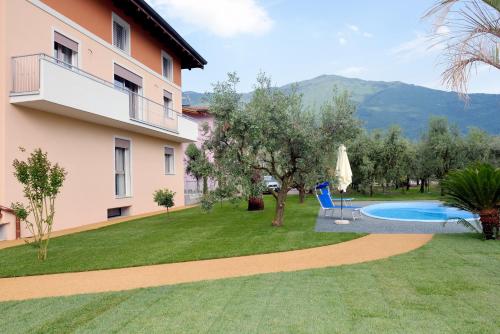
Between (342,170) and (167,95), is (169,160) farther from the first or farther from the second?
(342,170)

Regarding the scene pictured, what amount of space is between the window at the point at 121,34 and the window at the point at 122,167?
3.93 m

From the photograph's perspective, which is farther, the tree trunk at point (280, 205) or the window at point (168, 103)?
the window at point (168, 103)

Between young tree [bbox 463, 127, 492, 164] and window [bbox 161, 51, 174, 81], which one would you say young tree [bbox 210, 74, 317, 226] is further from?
young tree [bbox 463, 127, 492, 164]

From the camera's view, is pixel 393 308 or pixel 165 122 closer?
pixel 393 308

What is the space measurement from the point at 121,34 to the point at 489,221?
569 inches

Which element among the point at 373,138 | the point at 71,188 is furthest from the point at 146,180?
the point at 373,138

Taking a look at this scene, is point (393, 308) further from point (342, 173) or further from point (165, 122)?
point (165, 122)

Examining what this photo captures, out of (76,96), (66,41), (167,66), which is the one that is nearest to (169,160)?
(167,66)

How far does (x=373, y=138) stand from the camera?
2814 centimetres

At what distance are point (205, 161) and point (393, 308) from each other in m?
6.47

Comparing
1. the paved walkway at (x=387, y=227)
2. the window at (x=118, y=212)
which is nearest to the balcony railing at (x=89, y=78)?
the window at (x=118, y=212)

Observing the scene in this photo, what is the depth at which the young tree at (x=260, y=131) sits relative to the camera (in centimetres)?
860

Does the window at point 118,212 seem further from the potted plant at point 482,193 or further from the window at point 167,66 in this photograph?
the potted plant at point 482,193

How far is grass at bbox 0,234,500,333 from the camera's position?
327 cm
